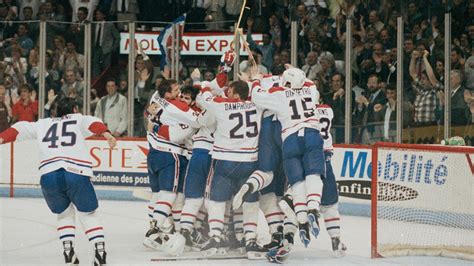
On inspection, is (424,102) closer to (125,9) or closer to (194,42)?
(194,42)

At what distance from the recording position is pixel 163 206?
30.6 ft

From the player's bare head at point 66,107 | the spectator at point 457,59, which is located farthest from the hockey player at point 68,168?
the spectator at point 457,59

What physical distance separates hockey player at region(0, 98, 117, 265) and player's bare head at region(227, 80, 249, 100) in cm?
114

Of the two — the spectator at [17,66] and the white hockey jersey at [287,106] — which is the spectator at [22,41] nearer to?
the spectator at [17,66]

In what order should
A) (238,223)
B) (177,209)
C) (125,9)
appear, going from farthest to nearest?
(125,9) → (177,209) → (238,223)

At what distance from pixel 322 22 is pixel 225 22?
51.4 inches

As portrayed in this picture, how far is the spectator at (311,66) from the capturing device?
42.1 feet

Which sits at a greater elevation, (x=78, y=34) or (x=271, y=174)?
(x=78, y=34)

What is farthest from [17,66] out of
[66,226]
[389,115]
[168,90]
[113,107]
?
[66,226]

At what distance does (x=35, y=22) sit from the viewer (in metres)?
13.8

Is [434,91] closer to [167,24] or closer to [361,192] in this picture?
[361,192]

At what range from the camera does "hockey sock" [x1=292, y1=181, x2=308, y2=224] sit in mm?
8617

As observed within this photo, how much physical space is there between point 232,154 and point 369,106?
A: 3.83 metres

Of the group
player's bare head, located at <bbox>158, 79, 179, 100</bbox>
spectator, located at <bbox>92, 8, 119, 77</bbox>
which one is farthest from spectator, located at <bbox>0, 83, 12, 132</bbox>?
player's bare head, located at <bbox>158, 79, 179, 100</bbox>
